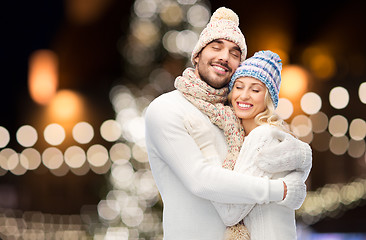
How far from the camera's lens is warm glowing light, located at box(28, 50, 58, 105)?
14.2 metres

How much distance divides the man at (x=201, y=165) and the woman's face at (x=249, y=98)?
137 millimetres

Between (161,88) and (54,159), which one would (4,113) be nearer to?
(54,159)

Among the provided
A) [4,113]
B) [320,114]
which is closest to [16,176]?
[4,113]

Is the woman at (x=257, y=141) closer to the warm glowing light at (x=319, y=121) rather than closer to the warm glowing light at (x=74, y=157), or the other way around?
the warm glowing light at (x=319, y=121)

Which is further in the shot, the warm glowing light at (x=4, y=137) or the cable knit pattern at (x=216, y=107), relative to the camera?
the warm glowing light at (x=4, y=137)

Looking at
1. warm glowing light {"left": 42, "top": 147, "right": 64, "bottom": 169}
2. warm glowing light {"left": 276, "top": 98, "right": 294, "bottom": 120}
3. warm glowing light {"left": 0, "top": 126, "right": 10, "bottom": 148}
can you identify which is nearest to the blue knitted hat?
warm glowing light {"left": 276, "top": 98, "right": 294, "bottom": 120}

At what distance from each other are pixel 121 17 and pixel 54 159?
10.8 metres

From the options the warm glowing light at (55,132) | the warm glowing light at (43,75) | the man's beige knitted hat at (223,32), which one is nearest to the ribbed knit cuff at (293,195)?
the man's beige knitted hat at (223,32)

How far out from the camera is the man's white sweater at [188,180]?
3186 millimetres

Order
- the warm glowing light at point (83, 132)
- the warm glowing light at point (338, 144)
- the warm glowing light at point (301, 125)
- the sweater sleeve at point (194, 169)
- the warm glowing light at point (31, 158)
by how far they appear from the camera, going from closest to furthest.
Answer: the sweater sleeve at point (194, 169), the warm glowing light at point (301, 125), the warm glowing light at point (83, 132), the warm glowing light at point (338, 144), the warm glowing light at point (31, 158)

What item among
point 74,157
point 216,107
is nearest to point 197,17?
point 216,107

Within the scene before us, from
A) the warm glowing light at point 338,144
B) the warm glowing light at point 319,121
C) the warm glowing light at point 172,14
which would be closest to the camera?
the warm glowing light at point 172,14

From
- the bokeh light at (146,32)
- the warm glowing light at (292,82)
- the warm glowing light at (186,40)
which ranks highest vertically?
the bokeh light at (146,32)

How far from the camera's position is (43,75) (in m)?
14.5
